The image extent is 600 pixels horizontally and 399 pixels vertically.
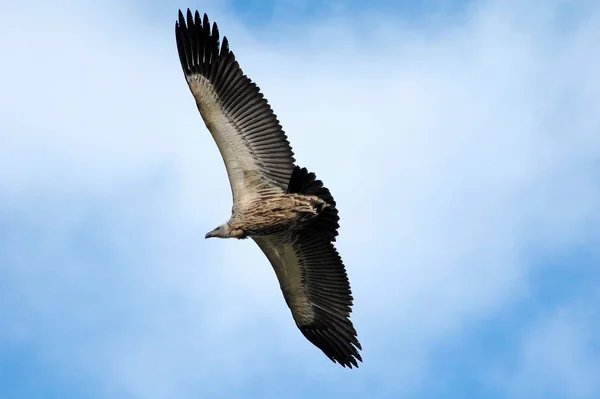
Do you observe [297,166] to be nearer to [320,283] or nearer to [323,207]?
[323,207]

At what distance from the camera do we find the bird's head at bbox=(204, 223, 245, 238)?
57.0ft

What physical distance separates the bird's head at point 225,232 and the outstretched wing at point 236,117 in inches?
18.5

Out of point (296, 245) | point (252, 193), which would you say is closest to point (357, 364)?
point (296, 245)

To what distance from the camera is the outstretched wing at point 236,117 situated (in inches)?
677

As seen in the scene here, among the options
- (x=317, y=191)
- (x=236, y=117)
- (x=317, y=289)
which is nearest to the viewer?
(x=317, y=191)

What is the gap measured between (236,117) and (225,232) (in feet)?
5.71

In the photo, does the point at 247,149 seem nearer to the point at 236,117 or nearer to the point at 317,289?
the point at 236,117

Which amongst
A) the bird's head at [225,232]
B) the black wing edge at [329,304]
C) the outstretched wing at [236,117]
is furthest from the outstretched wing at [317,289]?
the outstretched wing at [236,117]

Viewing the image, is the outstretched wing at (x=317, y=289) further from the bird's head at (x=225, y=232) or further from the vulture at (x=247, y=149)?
the bird's head at (x=225, y=232)

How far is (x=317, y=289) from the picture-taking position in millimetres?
18375

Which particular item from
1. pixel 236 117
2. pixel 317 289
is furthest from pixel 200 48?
pixel 317 289

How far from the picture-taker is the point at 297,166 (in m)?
16.5

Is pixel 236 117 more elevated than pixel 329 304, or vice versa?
pixel 236 117

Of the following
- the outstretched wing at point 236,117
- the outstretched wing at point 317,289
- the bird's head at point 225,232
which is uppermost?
the outstretched wing at point 236,117
